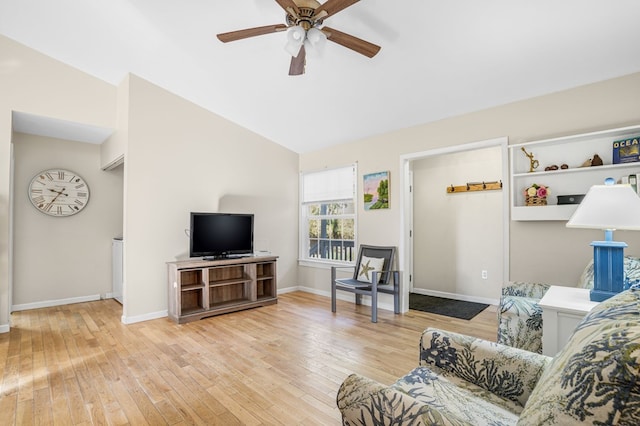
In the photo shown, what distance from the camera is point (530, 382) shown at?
50.6 inches

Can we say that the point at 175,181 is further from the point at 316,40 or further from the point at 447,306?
the point at 447,306

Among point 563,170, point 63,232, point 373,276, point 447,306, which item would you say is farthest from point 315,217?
point 63,232

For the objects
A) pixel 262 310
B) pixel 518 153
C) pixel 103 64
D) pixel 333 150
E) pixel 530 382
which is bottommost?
pixel 262 310

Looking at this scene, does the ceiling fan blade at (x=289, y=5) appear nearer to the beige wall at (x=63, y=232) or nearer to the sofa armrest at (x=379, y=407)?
the sofa armrest at (x=379, y=407)

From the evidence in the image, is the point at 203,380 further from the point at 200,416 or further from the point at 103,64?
the point at 103,64

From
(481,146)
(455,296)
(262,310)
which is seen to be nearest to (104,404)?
(262,310)

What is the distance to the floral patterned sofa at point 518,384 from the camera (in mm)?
631

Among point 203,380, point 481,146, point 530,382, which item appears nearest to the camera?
point 530,382

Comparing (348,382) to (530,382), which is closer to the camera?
(348,382)

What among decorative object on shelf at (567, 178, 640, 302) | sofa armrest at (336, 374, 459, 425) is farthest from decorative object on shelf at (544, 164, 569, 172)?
sofa armrest at (336, 374, 459, 425)

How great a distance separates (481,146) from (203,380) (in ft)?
11.8

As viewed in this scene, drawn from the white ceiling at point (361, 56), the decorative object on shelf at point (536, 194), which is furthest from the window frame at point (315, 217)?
the decorative object on shelf at point (536, 194)

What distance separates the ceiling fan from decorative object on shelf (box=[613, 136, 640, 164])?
2.33 metres

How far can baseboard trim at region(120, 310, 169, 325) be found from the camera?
12.2ft
